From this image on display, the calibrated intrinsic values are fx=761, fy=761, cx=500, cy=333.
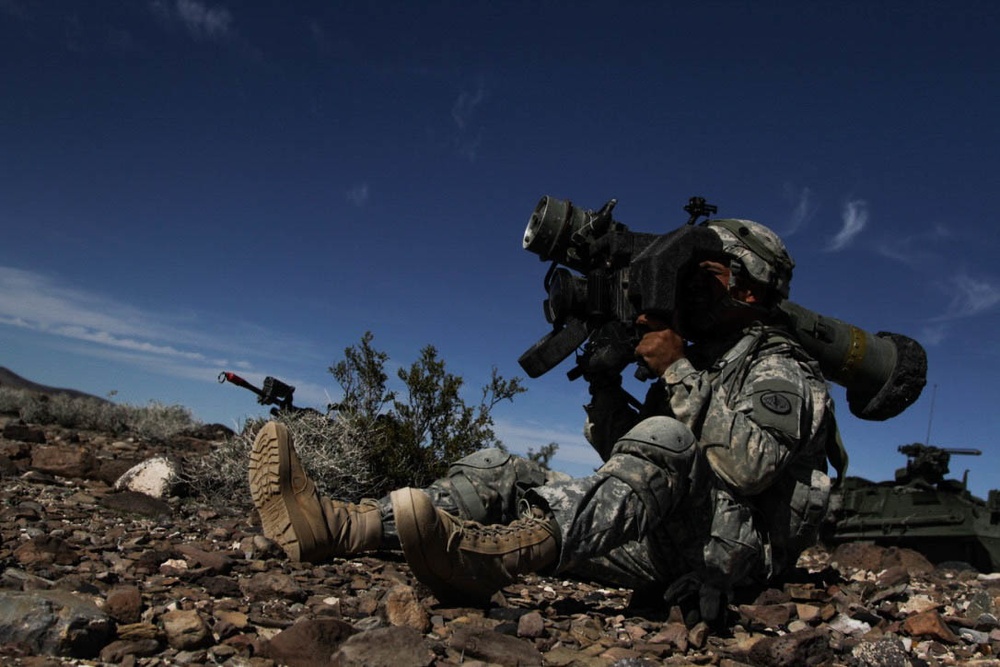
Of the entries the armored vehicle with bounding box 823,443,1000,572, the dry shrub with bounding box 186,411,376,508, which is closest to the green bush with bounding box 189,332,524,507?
the dry shrub with bounding box 186,411,376,508

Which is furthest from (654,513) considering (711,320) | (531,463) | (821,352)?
(821,352)

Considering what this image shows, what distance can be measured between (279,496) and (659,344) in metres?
1.97

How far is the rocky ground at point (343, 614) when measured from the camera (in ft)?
7.61

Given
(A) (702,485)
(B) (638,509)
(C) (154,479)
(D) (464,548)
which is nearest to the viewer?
(D) (464,548)

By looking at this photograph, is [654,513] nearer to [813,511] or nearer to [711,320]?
[813,511]

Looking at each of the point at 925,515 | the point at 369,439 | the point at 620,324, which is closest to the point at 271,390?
the point at 369,439

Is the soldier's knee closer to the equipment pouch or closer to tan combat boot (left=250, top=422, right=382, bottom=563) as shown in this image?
the equipment pouch

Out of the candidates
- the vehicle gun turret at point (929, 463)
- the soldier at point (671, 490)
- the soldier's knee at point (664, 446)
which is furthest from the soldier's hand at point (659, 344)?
the vehicle gun turret at point (929, 463)

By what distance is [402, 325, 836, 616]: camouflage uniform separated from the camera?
3037 millimetres

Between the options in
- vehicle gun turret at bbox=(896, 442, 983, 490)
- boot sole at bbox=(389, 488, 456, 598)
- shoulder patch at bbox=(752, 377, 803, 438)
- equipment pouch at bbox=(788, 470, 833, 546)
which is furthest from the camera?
vehicle gun turret at bbox=(896, 442, 983, 490)

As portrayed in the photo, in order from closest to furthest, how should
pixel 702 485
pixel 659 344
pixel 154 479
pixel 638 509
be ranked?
pixel 638 509
pixel 702 485
pixel 659 344
pixel 154 479

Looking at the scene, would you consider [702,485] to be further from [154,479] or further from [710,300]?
[154,479]

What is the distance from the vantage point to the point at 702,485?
328 centimetres

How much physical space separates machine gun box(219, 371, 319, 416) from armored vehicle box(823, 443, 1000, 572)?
773 cm
